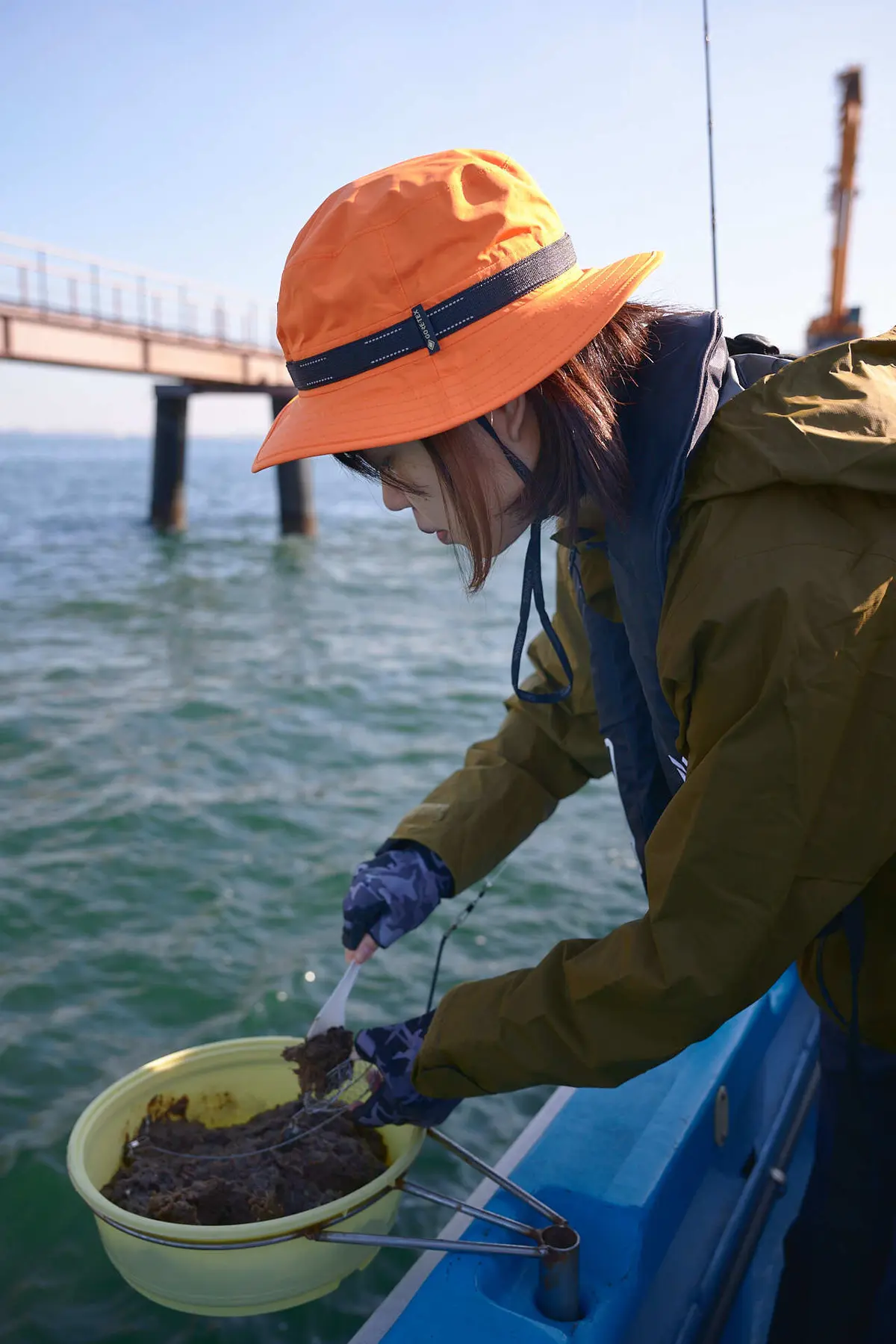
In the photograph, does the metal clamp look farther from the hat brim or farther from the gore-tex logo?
the gore-tex logo

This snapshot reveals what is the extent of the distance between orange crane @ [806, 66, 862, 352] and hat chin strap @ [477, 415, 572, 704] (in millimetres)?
23634

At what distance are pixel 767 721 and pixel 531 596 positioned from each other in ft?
2.37

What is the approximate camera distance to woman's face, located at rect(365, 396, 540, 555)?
4.83 feet

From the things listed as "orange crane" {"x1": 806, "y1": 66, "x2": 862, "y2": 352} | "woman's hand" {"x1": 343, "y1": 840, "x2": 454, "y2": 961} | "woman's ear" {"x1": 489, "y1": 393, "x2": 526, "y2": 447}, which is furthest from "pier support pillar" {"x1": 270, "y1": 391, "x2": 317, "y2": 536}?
"woman's ear" {"x1": 489, "y1": 393, "x2": 526, "y2": 447}

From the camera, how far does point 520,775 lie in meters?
2.46

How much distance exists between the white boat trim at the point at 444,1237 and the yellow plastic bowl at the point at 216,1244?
0.13 m

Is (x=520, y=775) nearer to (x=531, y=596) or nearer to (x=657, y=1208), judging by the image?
(x=531, y=596)

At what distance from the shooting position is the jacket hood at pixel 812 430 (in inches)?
48.8

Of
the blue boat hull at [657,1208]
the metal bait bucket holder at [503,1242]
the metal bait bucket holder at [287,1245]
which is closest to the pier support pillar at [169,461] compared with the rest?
the blue boat hull at [657,1208]

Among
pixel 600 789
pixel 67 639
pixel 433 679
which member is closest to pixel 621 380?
pixel 600 789

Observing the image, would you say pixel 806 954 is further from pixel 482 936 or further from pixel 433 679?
pixel 433 679

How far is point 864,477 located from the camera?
4.06ft

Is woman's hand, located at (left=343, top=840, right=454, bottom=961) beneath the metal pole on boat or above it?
above

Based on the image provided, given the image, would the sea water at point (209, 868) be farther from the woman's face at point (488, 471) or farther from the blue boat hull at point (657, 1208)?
the woman's face at point (488, 471)
